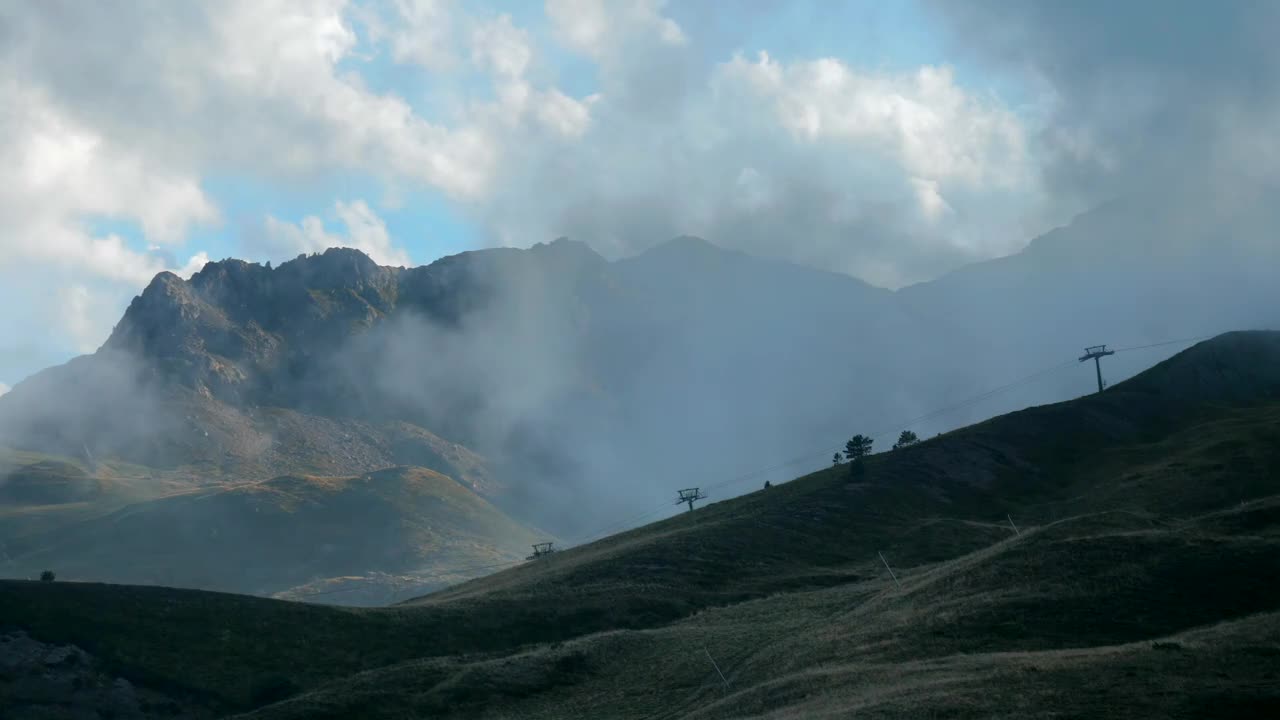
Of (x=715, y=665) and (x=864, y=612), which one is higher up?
(x=864, y=612)

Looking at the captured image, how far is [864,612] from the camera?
61.9m

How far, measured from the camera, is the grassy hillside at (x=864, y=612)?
4019 centimetres

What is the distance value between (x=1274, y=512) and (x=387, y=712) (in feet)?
186

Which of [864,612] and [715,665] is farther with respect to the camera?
[864,612]

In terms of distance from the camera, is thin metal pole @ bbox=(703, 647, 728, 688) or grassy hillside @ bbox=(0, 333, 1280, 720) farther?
thin metal pole @ bbox=(703, 647, 728, 688)

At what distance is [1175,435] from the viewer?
136125 millimetres

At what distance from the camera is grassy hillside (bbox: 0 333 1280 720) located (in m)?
40.2

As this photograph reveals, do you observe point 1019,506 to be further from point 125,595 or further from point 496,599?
point 125,595

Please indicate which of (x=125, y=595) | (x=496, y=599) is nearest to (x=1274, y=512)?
(x=496, y=599)

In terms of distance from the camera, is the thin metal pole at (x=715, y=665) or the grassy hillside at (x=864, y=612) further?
the thin metal pole at (x=715, y=665)

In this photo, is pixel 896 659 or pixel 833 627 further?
pixel 833 627

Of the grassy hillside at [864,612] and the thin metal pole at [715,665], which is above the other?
the grassy hillside at [864,612]

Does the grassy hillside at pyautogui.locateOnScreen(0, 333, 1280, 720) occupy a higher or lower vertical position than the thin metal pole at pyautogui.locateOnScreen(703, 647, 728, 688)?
higher

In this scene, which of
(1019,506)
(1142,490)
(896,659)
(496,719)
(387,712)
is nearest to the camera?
(896,659)
